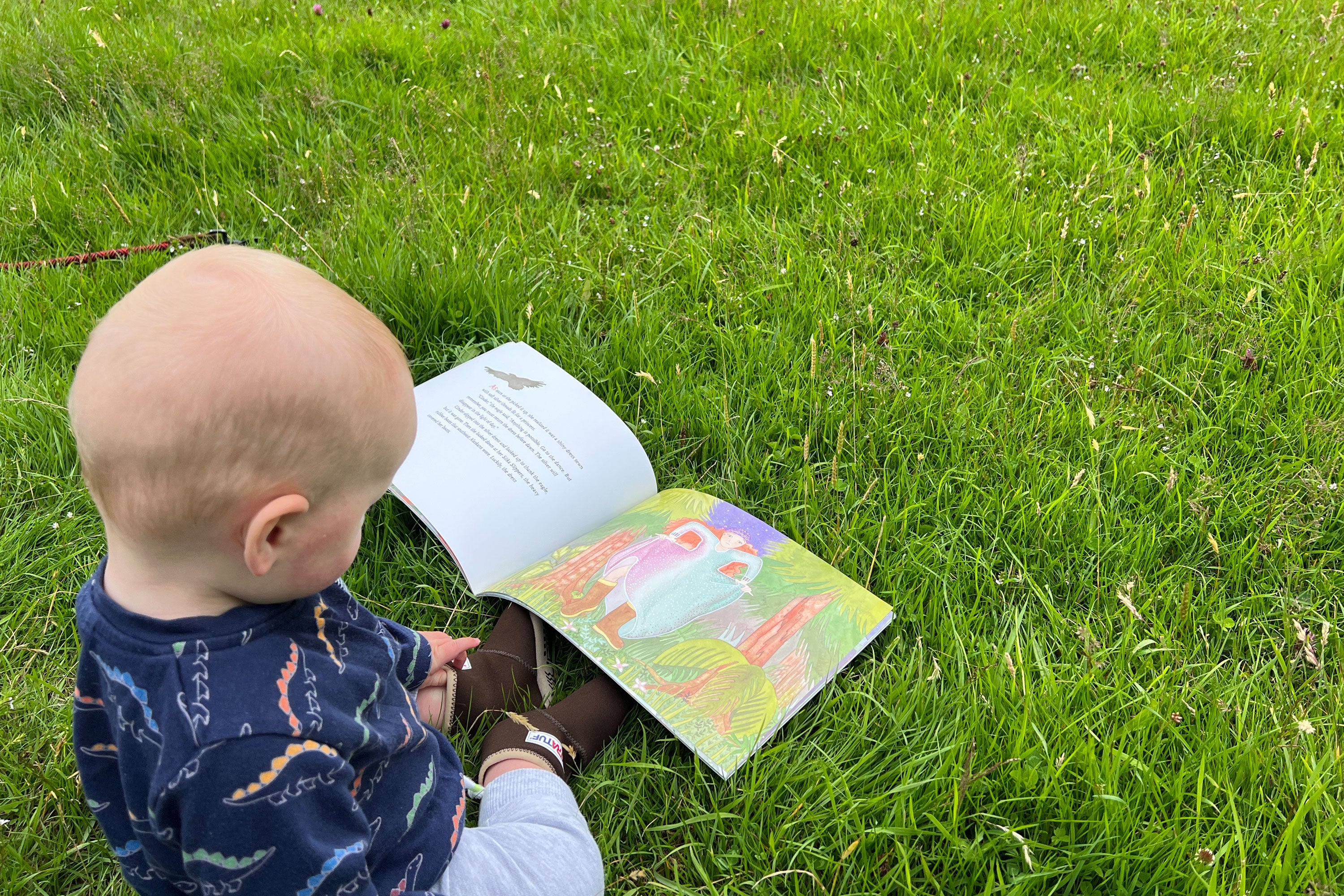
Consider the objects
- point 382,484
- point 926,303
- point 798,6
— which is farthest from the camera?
point 798,6

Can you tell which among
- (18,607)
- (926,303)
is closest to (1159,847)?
(926,303)

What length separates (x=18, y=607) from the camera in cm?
186

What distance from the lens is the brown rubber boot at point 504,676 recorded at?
1749 millimetres

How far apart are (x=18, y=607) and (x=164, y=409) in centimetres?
118

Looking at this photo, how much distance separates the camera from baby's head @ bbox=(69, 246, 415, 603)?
3.30ft

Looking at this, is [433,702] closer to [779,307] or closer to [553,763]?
[553,763]

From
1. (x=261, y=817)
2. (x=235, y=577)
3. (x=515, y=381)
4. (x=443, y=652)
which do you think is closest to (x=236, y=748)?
(x=261, y=817)

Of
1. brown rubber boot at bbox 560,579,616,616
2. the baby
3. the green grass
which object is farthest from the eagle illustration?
the baby

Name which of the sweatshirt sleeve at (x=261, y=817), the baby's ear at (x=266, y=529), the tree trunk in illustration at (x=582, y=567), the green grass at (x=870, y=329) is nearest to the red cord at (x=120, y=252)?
the green grass at (x=870, y=329)

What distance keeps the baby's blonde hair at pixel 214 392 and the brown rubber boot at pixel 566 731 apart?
707mm

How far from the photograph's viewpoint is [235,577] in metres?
1.11

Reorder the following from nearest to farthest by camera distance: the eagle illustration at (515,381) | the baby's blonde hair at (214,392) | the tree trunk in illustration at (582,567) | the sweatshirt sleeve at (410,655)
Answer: the baby's blonde hair at (214,392)
the sweatshirt sleeve at (410,655)
the tree trunk in illustration at (582,567)
the eagle illustration at (515,381)

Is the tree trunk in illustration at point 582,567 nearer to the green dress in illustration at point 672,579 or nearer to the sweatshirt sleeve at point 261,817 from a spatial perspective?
the green dress in illustration at point 672,579

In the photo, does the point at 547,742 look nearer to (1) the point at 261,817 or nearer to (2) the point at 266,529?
(1) the point at 261,817
